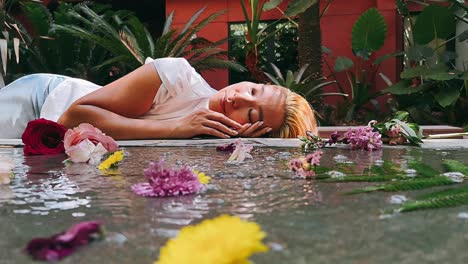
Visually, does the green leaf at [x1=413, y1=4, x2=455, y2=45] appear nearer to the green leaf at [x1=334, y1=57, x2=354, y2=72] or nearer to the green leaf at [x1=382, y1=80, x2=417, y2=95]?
the green leaf at [x1=382, y1=80, x2=417, y2=95]

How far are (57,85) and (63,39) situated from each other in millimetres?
6373

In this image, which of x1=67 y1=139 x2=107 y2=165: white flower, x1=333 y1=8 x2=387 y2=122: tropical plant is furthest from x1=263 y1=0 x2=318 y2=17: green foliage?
x1=67 y1=139 x2=107 y2=165: white flower

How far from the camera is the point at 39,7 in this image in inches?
356

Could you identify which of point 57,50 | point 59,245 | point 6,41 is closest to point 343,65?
point 57,50

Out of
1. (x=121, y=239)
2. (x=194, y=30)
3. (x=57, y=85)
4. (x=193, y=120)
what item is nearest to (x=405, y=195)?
(x=121, y=239)

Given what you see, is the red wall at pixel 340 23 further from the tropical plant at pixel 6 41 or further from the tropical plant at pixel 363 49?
the tropical plant at pixel 6 41

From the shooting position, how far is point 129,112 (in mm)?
2619

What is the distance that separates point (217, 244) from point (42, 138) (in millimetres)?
1582

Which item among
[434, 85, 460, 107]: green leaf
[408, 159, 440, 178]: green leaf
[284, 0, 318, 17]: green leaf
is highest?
[284, 0, 318, 17]: green leaf

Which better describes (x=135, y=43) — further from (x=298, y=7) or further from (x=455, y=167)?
(x=455, y=167)

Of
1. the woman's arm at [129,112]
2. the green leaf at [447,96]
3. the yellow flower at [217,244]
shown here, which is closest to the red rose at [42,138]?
the woman's arm at [129,112]

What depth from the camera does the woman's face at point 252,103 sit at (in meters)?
2.38

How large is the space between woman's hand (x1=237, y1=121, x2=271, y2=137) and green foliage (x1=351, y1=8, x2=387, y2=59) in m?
5.54

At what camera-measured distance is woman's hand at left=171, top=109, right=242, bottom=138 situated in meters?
2.45
